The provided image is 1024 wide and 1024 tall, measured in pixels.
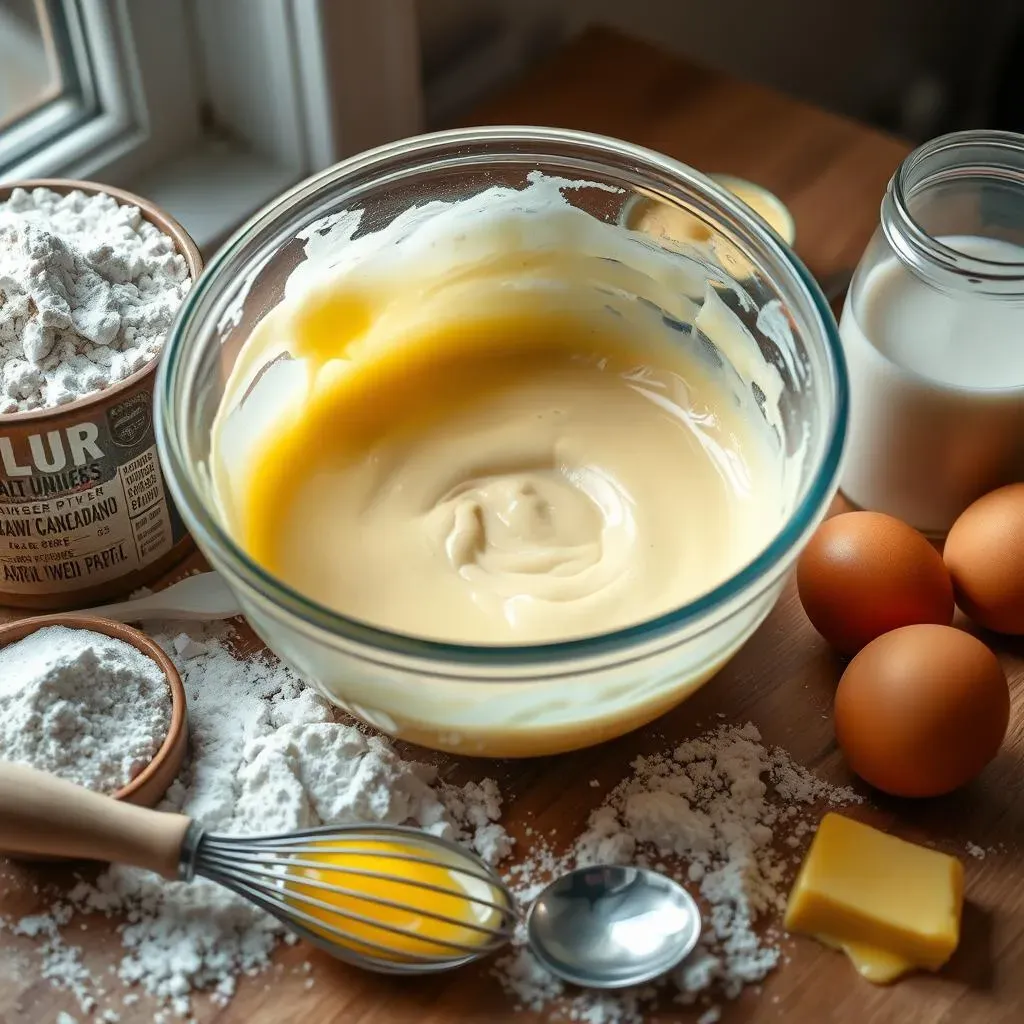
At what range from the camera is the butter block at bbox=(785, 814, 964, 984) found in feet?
3.14

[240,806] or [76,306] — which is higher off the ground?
[76,306]

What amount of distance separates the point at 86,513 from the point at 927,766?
65 centimetres

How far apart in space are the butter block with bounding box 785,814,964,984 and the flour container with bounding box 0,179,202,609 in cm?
57

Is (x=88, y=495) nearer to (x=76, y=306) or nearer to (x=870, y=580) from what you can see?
(x=76, y=306)

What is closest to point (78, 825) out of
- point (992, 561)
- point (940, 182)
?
point (992, 561)

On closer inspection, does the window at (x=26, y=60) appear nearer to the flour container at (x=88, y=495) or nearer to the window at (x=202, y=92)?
the window at (x=202, y=92)

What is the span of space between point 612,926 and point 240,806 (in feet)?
0.90

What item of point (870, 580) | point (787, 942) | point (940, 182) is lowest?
point (787, 942)

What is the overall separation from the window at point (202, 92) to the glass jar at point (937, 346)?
1.78ft

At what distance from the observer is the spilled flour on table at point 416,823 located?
97cm

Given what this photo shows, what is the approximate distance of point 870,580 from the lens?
3.58ft

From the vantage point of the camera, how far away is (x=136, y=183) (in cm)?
152

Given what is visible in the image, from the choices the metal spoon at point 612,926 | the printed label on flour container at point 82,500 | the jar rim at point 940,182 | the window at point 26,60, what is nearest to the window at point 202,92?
the window at point 26,60

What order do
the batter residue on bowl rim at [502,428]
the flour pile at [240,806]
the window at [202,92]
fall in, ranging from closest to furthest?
1. the flour pile at [240,806]
2. the batter residue on bowl rim at [502,428]
3. the window at [202,92]
